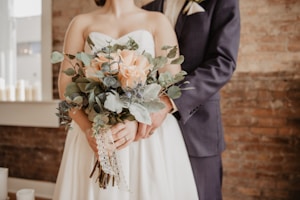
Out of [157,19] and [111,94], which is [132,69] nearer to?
[111,94]

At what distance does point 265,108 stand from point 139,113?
1699 mm

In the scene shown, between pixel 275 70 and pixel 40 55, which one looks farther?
pixel 40 55

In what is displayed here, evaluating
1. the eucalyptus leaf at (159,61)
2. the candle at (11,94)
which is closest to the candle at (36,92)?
the candle at (11,94)

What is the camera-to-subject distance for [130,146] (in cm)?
110

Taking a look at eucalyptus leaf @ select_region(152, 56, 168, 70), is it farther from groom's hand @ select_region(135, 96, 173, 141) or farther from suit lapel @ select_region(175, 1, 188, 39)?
suit lapel @ select_region(175, 1, 188, 39)

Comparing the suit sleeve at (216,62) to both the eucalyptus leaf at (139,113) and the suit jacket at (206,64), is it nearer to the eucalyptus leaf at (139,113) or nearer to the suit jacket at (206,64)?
the suit jacket at (206,64)

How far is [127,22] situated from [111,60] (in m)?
0.36

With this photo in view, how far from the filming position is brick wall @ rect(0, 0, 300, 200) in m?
2.26

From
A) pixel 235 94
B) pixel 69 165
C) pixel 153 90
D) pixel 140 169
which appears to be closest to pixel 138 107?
pixel 153 90

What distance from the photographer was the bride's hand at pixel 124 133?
3.23ft

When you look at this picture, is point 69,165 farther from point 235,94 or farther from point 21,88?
point 21,88

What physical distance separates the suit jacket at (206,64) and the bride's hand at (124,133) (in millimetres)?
195

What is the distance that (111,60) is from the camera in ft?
2.98

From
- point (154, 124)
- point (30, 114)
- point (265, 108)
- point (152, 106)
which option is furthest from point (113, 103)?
point (30, 114)
